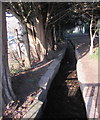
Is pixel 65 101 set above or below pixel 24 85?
below

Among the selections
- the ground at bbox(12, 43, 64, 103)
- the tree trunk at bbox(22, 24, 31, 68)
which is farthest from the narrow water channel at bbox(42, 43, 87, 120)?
the tree trunk at bbox(22, 24, 31, 68)

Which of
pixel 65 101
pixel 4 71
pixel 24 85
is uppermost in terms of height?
pixel 4 71

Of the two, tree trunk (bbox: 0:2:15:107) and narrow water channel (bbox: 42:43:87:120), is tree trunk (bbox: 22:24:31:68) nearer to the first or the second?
narrow water channel (bbox: 42:43:87:120)

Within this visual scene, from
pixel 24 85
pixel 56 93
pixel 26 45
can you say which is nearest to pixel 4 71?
pixel 24 85

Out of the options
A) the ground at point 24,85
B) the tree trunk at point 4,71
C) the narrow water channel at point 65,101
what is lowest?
the narrow water channel at point 65,101

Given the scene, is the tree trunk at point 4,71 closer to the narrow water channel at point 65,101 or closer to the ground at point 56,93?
the ground at point 56,93

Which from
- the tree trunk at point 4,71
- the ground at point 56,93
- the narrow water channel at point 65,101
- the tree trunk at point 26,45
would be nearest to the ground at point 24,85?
the ground at point 56,93

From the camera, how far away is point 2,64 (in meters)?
4.39

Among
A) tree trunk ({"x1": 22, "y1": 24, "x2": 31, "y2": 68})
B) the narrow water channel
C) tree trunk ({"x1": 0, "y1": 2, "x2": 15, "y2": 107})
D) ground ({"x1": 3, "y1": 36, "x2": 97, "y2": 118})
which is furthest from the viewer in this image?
tree trunk ({"x1": 22, "y1": 24, "x2": 31, "y2": 68})

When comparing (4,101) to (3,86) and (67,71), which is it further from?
(67,71)

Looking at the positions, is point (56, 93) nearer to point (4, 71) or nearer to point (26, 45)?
point (4, 71)

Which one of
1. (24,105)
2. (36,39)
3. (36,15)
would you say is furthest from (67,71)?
(24,105)

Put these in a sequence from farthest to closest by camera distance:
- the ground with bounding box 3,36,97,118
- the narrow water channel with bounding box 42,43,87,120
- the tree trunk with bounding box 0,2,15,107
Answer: the ground with bounding box 3,36,97,118
the narrow water channel with bounding box 42,43,87,120
the tree trunk with bounding box 0,2,15,107

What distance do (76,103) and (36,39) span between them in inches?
229
